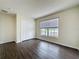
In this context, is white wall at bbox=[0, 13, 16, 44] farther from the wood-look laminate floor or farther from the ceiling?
the wood-look laminate floor

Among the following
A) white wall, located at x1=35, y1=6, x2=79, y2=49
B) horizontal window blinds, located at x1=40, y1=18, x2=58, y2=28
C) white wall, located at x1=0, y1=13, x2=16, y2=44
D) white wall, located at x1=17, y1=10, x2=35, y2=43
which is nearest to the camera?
white wall, located at x1=35, y1=6, x2=79, y2=49

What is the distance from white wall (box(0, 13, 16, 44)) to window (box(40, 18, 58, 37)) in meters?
2.59

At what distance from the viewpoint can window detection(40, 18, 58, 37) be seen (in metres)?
5.23

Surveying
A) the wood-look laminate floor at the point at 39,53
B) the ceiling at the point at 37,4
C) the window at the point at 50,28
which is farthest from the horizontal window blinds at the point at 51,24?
the wood-look laminate floor at the point at 39,53

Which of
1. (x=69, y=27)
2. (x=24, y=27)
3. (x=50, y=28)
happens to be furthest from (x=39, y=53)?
(x=24, y=27)

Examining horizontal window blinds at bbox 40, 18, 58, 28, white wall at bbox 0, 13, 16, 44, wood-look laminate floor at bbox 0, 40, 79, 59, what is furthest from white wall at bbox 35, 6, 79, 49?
white wall at bbox 0, 13, 16, 44

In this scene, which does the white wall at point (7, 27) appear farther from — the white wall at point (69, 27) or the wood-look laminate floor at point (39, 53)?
the white wall at point (69, 27)

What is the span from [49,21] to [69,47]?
2.62m

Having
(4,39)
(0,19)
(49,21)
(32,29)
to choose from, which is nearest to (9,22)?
(0,19)

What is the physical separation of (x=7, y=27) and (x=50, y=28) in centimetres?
347

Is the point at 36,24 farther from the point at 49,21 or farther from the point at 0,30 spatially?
the point at 0,30

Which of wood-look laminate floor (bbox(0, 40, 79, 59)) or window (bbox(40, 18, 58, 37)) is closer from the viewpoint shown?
wood-look laminate floor (bbox(0, 40, 79, 59))

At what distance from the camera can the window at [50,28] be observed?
17.2 ft

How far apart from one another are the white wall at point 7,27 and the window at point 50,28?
102 inches
